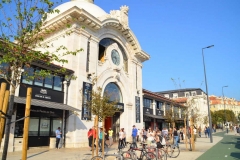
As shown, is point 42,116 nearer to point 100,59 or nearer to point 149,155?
point 149,155

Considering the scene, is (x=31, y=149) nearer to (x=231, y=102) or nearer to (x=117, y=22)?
(x=117, y=22)

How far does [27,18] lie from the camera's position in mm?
6488

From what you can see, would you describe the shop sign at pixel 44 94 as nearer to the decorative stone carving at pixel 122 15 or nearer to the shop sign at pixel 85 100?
the shop sign at pixel 85 100

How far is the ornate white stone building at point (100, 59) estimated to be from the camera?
18875 millimetres

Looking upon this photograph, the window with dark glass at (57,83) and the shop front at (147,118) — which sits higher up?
the window with dark glass at (57,83)

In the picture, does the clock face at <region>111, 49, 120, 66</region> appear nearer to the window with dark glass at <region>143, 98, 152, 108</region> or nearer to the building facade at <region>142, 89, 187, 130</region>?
the building facade at <region>142, 89, 187, 130</region>

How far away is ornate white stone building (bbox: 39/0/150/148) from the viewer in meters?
18.9

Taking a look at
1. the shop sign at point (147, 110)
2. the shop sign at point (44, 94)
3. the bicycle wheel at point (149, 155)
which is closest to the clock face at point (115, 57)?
the shop sign at point (44, 94)

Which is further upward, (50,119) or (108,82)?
(108,82)

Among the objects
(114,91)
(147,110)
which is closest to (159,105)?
(147,110)

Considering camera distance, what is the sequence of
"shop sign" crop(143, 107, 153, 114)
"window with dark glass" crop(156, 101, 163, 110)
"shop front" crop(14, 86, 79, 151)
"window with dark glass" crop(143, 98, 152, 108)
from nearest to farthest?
"shop front" crop(14, 86, 79, 151)
"shop sign" crop(143, 107, 153, 114)
"window with dark glass" crop(143, 98, 152, 108)
"window with dark glass" crop(156, 101, 163, 110)

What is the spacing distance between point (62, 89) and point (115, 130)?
9611 millimetres

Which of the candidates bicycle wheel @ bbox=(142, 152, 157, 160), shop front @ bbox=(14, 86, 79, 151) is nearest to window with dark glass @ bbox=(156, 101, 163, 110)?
shop front @ bbox=(14, 86, 79, 151)

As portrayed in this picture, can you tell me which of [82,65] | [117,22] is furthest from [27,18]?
[117,22]
